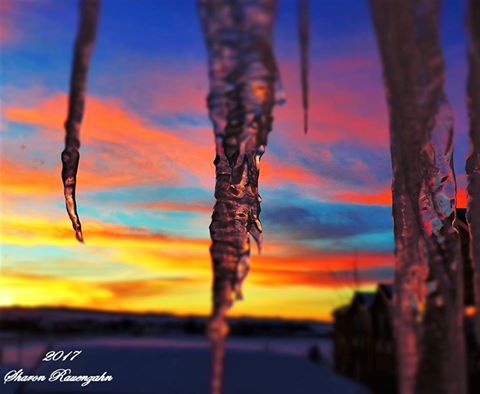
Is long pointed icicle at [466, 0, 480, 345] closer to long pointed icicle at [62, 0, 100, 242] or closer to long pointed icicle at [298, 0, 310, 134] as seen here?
long pointed icicle at [298, 0, 310, 134]

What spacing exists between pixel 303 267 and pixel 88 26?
1760 millimetres

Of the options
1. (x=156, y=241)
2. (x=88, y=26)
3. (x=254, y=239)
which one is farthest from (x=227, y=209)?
(x=156, y=241)

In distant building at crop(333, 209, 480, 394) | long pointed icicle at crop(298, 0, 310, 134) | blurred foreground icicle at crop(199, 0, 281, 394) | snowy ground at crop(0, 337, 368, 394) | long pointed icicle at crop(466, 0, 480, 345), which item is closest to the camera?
blurred foreground icicle at crop(199, 0, 281, 394)

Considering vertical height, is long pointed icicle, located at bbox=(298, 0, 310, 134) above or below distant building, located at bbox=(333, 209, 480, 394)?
above

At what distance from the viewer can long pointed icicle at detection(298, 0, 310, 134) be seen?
1.57m

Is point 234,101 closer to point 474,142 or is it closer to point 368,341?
point 474,142

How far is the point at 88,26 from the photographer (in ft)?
4.70

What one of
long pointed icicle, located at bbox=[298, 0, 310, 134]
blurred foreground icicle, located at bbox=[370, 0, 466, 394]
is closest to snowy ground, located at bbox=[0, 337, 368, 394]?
blurred foreground icicle, located at bbox=[370, 0, 466, 394]

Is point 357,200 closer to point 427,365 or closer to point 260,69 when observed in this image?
point 427,365

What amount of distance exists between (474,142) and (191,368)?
3116 millimetres

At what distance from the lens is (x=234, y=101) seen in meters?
1.41

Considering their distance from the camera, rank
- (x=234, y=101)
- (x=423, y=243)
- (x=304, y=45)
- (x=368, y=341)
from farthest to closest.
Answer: (x=368, y=341)
(x=423, y=243)
(x=304, y=45)
(x=234, y=101)

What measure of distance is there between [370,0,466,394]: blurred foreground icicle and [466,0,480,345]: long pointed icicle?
0.33 feet

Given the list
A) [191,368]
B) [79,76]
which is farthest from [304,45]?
[191,368]
